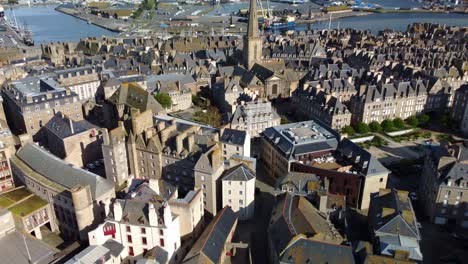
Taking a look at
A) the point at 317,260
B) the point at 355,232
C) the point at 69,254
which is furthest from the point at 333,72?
the point at 69,254


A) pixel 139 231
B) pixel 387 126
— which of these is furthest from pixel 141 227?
pixel 387 126

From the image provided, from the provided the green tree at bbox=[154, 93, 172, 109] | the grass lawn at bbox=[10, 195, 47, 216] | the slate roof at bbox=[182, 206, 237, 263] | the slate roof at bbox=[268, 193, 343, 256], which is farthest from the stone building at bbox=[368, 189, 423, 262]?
the green tree at bbox=[154, 93, 172, 109]

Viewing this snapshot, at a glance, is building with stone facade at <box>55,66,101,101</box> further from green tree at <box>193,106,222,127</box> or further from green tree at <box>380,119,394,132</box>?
green tree at <box>380,119,394,132</box>

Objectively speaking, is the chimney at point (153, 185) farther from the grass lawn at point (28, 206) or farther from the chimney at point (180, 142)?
the grass lawn at point (28, 206)

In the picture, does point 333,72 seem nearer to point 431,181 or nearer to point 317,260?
Answer: point 431,181

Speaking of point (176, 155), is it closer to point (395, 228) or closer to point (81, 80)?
point (395, 228)

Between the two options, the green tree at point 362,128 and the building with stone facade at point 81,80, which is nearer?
the green tree at point 362,128

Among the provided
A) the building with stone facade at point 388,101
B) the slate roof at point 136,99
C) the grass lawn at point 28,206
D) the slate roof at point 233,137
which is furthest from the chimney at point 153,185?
the building with stone facade at point 388,101
